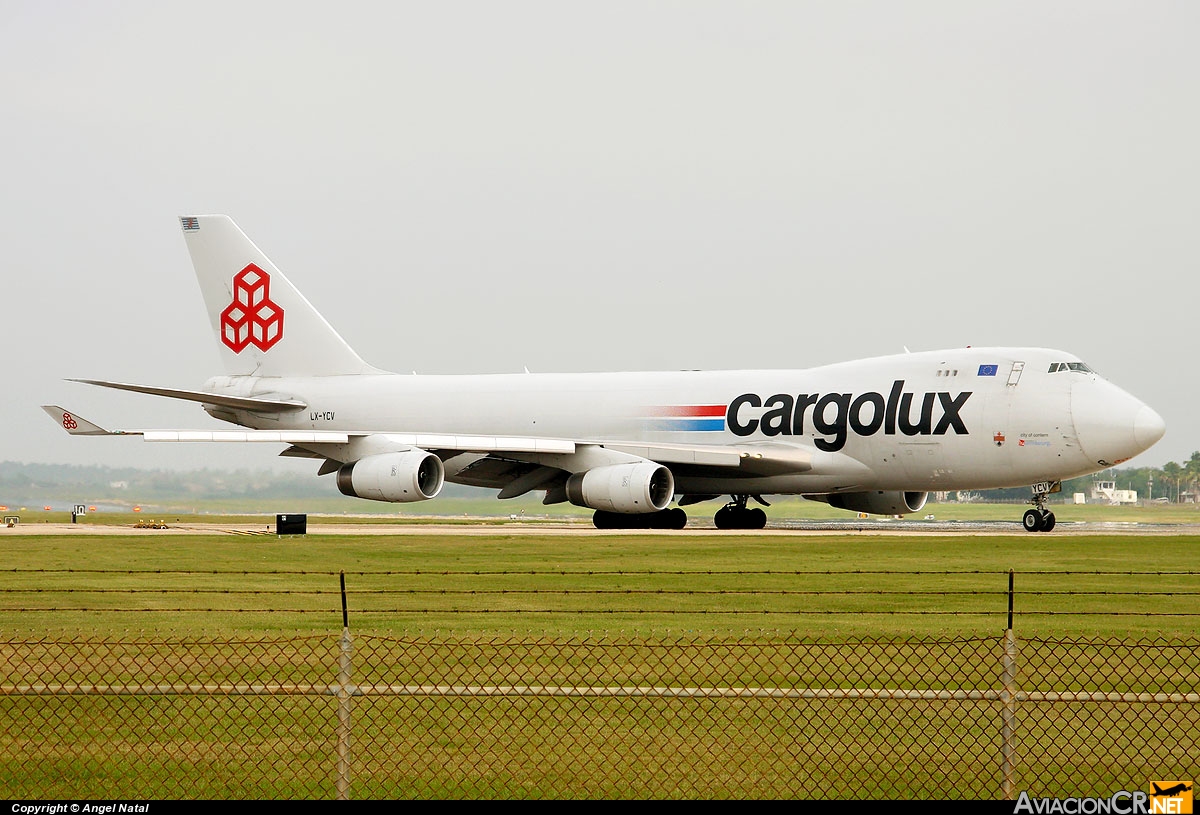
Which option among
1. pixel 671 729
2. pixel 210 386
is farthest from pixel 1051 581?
pixel 210 386

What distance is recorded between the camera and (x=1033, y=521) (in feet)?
119

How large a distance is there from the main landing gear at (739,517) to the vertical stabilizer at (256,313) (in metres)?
14.2

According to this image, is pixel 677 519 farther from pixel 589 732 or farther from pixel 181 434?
pixel 589 732

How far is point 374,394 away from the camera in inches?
1826

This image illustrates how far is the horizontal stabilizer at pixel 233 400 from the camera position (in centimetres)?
4059

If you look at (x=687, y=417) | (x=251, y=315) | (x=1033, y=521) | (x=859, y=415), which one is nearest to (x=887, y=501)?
(x=859, y=415)

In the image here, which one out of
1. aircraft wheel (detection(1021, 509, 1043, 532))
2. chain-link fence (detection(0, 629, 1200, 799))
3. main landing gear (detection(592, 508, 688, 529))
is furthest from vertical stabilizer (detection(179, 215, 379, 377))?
chain-link fence (detection(0, 629, 1200, 799))

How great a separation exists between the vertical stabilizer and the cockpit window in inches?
908

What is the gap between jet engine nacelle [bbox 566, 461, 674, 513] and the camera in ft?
119

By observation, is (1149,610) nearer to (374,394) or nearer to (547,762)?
(547,762)

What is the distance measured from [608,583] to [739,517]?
2114cm

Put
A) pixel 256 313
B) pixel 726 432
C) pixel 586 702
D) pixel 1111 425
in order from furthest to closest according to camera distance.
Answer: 1. pixel 256 313
2. pixel 726 432
3. pixel 1111 425
4. pixel 586 702

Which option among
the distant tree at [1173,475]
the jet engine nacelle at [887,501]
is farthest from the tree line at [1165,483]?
the jet engine nacelle at [887,501]

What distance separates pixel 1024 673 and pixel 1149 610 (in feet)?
18.8
